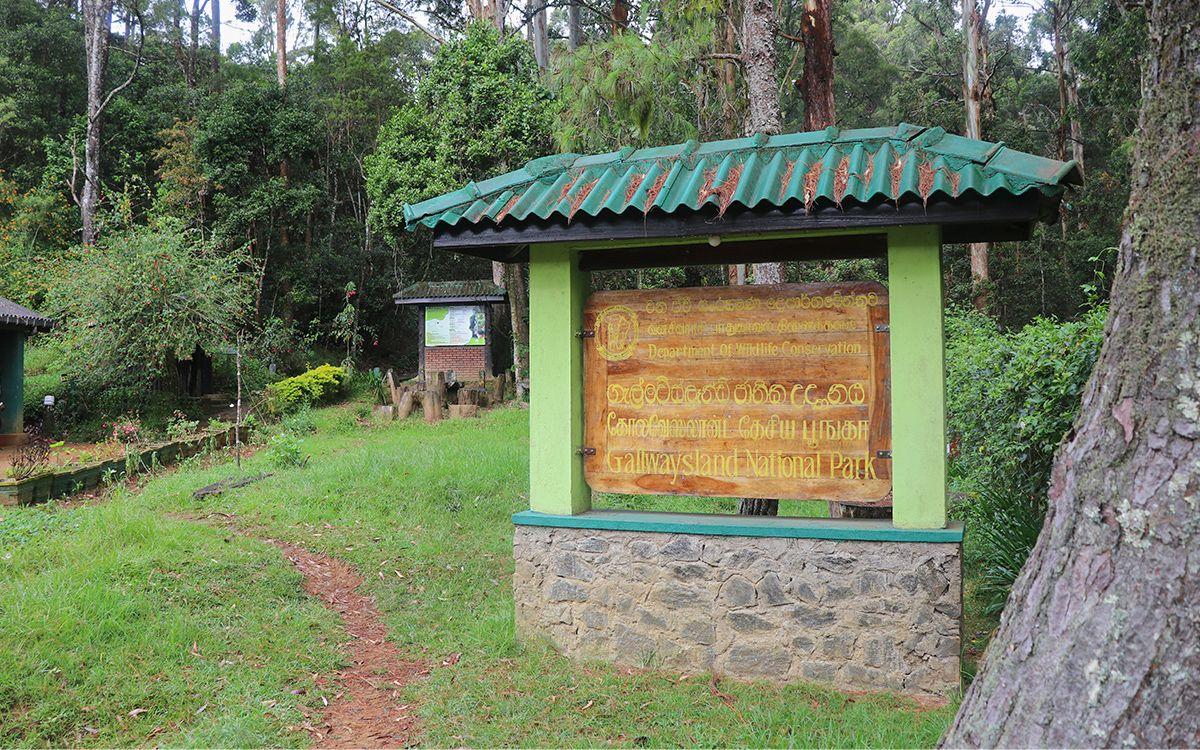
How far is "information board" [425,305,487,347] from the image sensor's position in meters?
19.6

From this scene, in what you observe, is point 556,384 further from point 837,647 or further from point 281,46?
point 281,46

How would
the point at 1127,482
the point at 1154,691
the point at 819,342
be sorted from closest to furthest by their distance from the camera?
the point at 1154,691 < the point at 1127,482 < the point at 819,342

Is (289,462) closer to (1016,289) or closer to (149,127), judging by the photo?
(1016,289)

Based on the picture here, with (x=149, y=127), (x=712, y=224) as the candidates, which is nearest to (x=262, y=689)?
(x=712, y=224)

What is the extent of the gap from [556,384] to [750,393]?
1.14 m

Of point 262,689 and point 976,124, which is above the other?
point 976,124

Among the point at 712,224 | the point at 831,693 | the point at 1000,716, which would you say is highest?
the point at 712,224

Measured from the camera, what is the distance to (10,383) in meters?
13.9

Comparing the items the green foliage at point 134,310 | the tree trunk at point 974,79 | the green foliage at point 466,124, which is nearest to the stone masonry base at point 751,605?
the green foliage at point 134,310

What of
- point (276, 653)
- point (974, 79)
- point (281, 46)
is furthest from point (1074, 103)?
point (276, 653)

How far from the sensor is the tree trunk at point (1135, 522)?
83.4 inches

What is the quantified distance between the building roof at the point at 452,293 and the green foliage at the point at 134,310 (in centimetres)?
463

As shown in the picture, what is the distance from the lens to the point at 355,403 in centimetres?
1877

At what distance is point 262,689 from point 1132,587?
13.3ft
